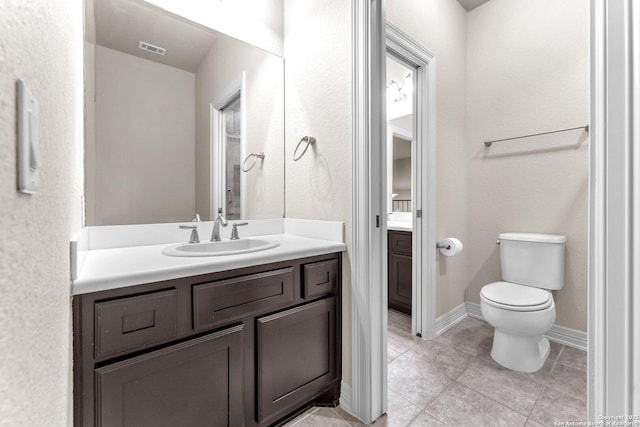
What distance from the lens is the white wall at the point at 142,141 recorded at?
135 centimetres

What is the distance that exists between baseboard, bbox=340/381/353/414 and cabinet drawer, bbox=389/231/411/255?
1259 millimetres

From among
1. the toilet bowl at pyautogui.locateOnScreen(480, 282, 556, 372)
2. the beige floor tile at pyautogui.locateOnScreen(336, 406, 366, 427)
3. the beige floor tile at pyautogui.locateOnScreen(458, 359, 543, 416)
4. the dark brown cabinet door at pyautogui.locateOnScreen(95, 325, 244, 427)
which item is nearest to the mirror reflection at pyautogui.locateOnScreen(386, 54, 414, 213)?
the toilet bowl at pyautogui.locateOnScreen(480, 282, 556, 372)

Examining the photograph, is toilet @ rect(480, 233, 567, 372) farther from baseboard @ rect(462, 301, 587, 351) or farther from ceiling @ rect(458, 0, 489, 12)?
ceiling @ rect(458, 0, 489, 12)

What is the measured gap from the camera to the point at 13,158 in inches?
10.7

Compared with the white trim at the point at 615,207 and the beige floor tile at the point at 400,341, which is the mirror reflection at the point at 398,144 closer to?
the beige floor tile at the point at 400,341

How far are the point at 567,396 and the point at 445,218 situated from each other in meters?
1.28

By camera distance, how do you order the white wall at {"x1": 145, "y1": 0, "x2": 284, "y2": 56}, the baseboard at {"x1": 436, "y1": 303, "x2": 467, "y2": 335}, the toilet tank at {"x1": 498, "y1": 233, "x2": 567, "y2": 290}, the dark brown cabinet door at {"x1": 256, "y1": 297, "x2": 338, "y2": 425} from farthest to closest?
1. the baseboard at {"x1": 436, "y1": 303, "x2": 467, "y2": 335}
2. the toilet tank at {"x1": 498, "y1": 233, "x2": 567, "y2": 290}
3. the white wall at {"x1": 145, "y1": 0, "x2": 284, "y2": 56}
4. the dark brown cabinet door at {"x1": 256, "y1": 297, "x2": 338, "y2": 425}

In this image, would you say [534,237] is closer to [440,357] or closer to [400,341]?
[440,357]

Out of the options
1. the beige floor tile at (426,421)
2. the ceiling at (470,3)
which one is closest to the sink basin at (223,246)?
the beige floor tile at (426,421)

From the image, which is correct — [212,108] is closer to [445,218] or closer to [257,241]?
[257,241]

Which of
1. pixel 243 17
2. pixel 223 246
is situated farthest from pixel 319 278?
pixel 243 17

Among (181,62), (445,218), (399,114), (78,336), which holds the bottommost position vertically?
(78,336)

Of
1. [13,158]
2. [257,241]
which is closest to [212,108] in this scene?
[257,241]

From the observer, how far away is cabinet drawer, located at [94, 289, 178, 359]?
870mm
